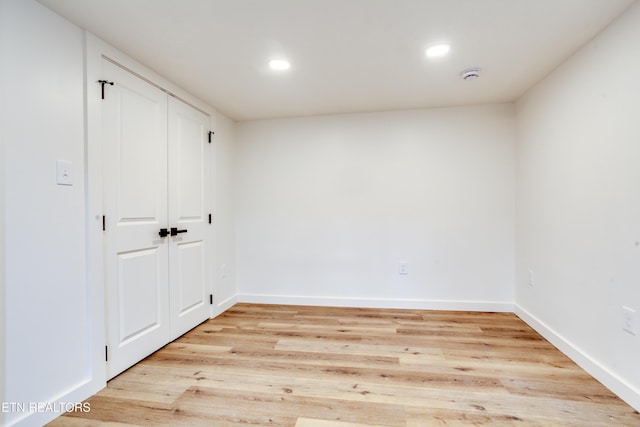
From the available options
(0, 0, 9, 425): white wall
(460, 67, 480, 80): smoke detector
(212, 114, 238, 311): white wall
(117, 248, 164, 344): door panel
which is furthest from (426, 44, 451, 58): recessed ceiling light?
(117, 248, 164, 344): door panel

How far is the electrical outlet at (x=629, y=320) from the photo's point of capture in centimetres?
156

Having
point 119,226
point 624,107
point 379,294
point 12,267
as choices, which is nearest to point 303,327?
point 379,294

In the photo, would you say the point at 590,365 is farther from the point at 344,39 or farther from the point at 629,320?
the point at 344,39

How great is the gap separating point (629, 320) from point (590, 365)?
1.53ft

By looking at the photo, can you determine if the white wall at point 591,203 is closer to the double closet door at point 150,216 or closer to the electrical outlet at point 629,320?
the electrical outlet at point 629,320

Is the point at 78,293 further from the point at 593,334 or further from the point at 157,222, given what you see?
the point at 593,334

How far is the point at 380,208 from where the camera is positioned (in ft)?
10.5

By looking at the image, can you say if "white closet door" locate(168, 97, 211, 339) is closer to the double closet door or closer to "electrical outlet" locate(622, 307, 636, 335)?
the double closet door

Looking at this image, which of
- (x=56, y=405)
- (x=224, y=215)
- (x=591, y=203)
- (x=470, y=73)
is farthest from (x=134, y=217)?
(x=591, y=203)

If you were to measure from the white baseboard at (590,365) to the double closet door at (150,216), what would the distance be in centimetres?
291

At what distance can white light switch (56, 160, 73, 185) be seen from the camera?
152 centimetres

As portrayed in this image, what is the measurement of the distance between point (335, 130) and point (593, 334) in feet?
8.70

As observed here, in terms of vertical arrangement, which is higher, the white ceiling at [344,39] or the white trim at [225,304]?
the white ceiling at [344,39]

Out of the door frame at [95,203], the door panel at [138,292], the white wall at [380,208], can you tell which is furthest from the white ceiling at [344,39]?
the door panel at [138,292]
